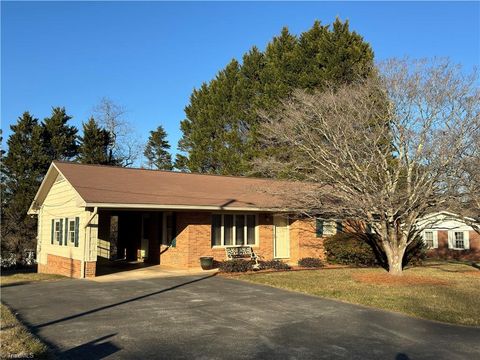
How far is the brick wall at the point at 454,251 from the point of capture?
29.7 meters

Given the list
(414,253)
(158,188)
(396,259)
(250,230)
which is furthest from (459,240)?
(158,188)

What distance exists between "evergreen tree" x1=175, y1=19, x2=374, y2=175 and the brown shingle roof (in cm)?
680

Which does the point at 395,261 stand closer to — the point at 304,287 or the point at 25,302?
the point at 304,287

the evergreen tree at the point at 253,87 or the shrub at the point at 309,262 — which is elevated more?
the evergreen tree at the point at 253,87

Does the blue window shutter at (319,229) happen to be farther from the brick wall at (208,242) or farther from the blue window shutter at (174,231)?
the blue window shutter at (174,231)

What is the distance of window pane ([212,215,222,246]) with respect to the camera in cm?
2020

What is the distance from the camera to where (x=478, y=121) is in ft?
51.8

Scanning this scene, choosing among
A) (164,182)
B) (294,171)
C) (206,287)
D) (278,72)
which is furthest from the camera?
(278,72)

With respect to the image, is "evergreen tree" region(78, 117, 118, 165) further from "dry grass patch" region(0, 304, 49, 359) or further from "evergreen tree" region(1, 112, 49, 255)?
"dry grass patch" region(0, 304, 49, 359)

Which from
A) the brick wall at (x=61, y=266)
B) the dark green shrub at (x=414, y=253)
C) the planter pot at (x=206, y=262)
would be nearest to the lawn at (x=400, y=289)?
the planter pot at (x=206, y=262)

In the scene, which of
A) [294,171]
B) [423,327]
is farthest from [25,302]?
[294,171]

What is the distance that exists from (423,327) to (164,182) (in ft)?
46.4

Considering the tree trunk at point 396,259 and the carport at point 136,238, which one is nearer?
the tree trunk at point 396,259

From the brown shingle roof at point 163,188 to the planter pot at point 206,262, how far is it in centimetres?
204
